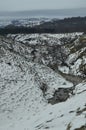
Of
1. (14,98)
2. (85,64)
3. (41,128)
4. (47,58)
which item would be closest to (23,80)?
(14,98)

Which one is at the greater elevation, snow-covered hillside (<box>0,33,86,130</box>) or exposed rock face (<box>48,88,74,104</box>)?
snow-covered hillside (<box>0,33,86,130</box>)

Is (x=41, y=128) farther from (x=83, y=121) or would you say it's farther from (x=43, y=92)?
(x=43, y=92)

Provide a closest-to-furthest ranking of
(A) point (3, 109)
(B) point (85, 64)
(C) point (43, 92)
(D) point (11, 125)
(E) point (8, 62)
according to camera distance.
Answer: (D) point (11, 125) < (A) point (3, 109) < (C) point (43, 92) < (E) point (8, 62) < (B) point (85, 64)

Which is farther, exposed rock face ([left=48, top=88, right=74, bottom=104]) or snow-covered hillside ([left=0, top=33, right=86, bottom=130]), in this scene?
exposed rock face ([left=48, top=88, right=74, bottom=104])

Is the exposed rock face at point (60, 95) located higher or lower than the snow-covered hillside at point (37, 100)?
lower

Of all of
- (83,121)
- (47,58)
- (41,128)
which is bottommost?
(47,58)

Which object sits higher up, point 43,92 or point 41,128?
point 41,128

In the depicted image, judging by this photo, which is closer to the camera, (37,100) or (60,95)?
(37,100)

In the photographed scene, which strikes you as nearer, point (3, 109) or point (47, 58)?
point (3, 109)

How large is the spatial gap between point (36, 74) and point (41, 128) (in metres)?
23.3

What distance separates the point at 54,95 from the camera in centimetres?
3288

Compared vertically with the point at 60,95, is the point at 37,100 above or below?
above

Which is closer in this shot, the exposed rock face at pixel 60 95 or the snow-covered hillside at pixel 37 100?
the snow-covered hillside at pixel 37 100

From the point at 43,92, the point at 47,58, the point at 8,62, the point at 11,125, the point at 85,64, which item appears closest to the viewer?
the point at 11,125
